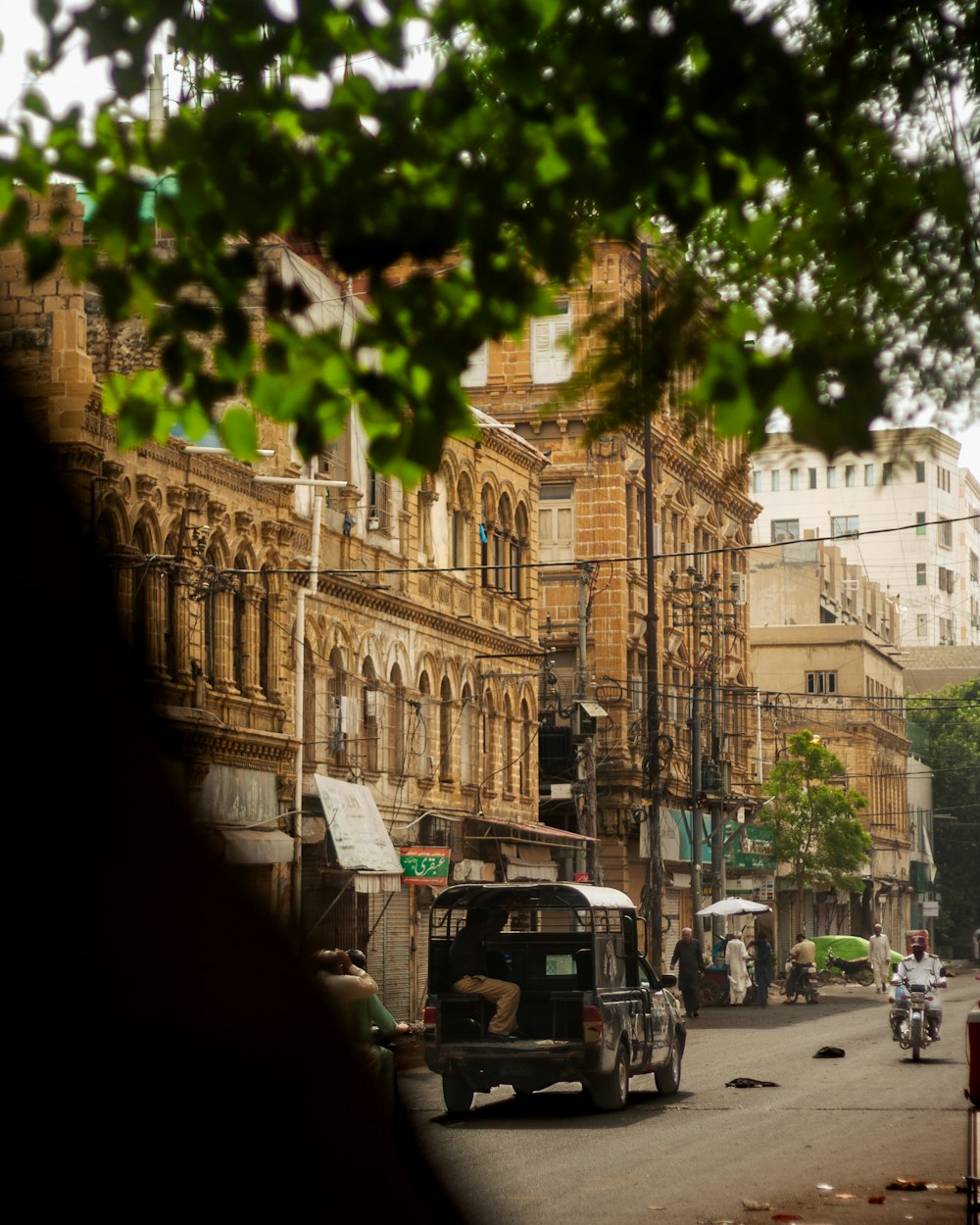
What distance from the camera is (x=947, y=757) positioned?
105 meters

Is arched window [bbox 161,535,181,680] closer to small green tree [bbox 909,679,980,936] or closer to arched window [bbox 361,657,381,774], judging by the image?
arched window [bbox 361,657,381,774]

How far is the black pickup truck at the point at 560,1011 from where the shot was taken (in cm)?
1931

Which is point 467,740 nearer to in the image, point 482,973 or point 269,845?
point 269,845

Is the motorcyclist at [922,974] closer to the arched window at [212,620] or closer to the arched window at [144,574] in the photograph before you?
the arched window at [212,620]

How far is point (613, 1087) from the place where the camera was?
19.6 meters

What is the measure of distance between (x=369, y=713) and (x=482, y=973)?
16242 millimetres

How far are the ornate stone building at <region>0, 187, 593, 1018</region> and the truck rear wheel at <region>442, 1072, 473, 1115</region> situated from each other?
178 inches

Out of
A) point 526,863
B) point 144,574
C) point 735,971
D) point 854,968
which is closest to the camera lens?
point 144,574

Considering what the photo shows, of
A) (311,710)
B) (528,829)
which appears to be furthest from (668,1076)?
(528,829)

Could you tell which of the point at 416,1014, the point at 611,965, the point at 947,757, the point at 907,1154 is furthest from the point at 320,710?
the point at 947,757

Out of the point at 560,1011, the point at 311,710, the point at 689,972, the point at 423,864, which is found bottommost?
the point at 689,972

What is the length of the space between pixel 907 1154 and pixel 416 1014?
69.8ft

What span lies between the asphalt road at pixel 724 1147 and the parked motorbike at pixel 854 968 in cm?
3281

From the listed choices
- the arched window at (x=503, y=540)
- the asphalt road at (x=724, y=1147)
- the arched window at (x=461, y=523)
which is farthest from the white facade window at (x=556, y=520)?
the asphalt road at (x=724, y=1147)
